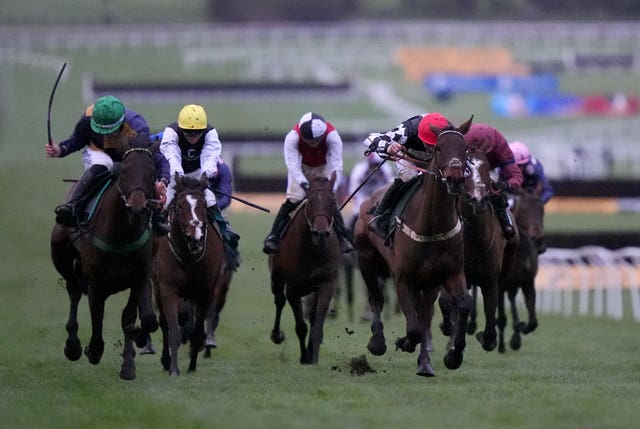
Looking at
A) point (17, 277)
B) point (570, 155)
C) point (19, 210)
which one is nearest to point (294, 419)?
point (17, 277)

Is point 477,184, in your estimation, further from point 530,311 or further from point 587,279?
point 587,279

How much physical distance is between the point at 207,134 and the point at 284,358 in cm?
225

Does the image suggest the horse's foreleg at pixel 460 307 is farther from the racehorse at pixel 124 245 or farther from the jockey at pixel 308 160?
the racehorse at pixel 124 245

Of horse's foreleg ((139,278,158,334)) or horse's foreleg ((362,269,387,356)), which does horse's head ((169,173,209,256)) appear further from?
horse's foreleg ((362,269,387,356))

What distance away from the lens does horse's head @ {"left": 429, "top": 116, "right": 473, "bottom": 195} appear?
32.1ft

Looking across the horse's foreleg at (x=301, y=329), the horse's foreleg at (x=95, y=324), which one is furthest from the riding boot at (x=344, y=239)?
the horse's foreleg at (x=95, y=324)

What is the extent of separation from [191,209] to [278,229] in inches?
71.2

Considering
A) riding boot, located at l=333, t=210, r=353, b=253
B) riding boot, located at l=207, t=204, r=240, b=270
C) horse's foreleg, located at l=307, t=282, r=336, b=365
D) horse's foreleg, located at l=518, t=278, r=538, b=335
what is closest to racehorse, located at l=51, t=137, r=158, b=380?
riding boot, located at l=207, t=204, r=240, b=270

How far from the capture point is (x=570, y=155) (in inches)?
1368

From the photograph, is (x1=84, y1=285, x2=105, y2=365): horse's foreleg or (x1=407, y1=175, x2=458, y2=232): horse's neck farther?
(x1=84, y1=285, x2=105, y2=365): horse's foreleg

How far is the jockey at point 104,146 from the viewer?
34.1 feet

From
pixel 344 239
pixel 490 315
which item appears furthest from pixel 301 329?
pixel 490 315

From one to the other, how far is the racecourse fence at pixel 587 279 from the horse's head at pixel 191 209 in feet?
31.6

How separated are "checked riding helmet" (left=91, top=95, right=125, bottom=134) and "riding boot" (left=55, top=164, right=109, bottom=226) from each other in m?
0.27
